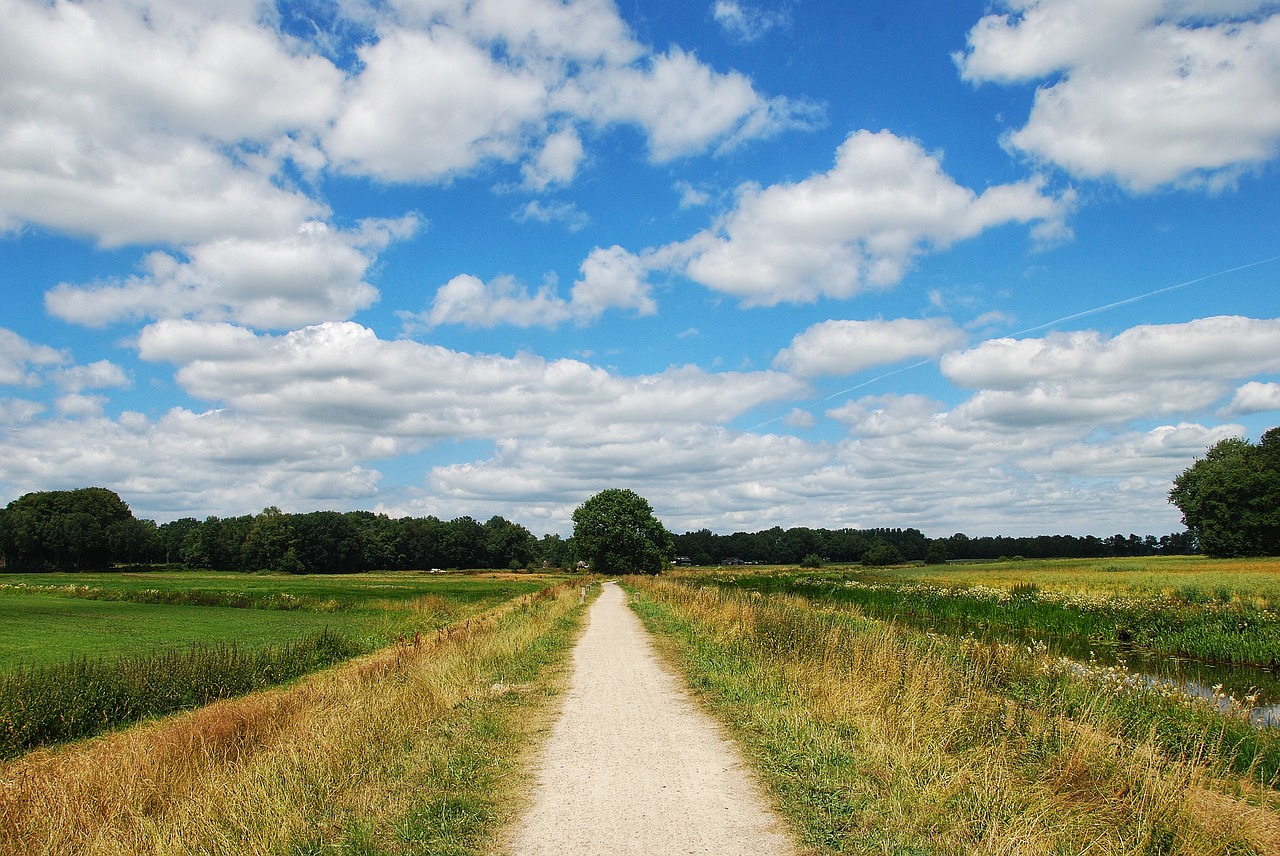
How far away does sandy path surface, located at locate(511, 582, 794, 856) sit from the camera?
5.75m

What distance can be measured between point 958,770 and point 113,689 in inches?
622

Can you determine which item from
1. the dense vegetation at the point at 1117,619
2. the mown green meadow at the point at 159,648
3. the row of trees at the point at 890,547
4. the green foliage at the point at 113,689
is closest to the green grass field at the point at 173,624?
the mown green meadow at the point at 159,648

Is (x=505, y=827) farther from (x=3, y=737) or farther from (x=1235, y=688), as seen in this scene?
(x=1235, y=688)

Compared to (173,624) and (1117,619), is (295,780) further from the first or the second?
(173,624)

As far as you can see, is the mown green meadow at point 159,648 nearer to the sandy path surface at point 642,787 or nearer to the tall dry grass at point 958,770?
the sandy path surface at point 642,787

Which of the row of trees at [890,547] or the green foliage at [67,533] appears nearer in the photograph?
the green foliage at [67,533]

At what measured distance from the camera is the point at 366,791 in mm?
6898

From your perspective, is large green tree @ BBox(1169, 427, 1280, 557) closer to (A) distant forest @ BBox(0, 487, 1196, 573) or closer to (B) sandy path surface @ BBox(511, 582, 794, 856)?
(A) distant forest @ BBox(0, 487, 1196, 573)

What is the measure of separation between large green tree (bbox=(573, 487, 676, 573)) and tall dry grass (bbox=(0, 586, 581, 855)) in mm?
84944

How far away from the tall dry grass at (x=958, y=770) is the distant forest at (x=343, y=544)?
10917 cm

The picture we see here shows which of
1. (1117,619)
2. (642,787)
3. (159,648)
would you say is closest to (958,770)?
(642,787)

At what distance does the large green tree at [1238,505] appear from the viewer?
75312 mm

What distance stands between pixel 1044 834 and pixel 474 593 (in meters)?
57.6

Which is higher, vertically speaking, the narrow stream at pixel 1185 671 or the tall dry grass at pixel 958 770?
the tall dry grass at pixel 958 770
